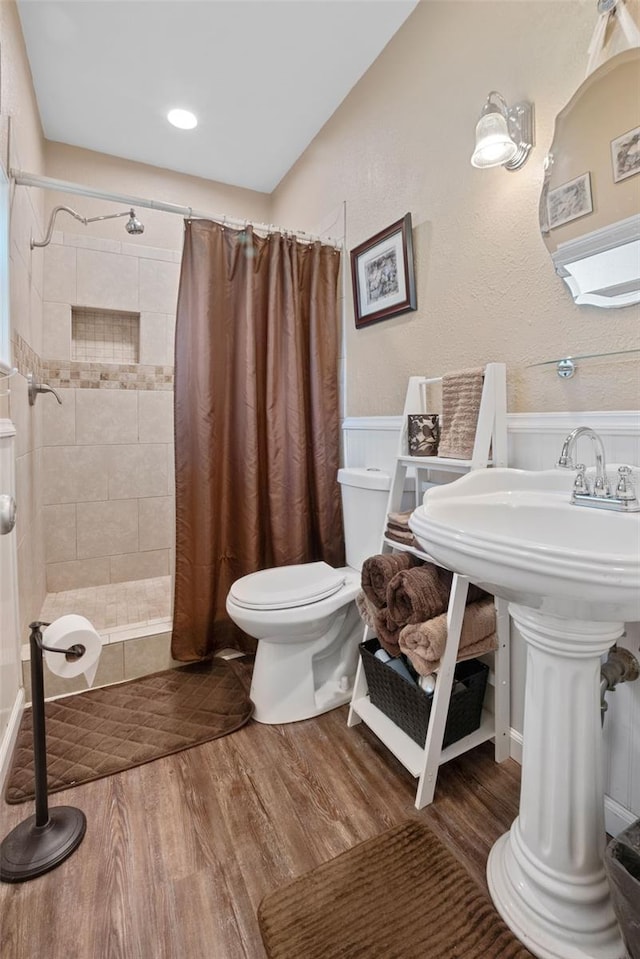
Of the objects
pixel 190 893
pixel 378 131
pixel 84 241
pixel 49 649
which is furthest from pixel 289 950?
pixel 84 241

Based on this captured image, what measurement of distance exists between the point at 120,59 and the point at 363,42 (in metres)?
1.01

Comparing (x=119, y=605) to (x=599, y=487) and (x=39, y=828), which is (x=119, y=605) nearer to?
(x=39, y=828)

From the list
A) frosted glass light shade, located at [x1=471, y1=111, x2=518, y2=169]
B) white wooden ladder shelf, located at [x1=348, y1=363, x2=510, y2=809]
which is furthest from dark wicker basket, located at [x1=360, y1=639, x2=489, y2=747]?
frosted glass light shade, located at [x1=471, y1=111, x2=518, y2=169]

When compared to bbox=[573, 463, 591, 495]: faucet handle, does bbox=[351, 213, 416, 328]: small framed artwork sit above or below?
above

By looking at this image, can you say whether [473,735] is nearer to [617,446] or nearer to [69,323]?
[617,446]

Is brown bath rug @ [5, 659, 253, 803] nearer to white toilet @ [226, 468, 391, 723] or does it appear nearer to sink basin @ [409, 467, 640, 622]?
white toilet @ [226, 468, 391, 723]

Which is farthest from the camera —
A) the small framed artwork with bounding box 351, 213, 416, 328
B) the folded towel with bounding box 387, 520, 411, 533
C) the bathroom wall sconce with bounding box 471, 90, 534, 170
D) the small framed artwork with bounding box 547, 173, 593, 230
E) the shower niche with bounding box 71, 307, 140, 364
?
the shower niche with bounding box 71, 307, 140, 364

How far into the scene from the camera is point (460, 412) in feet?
4.52

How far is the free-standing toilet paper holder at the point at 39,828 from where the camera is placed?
42.2 inches

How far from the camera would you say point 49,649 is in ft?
3.66

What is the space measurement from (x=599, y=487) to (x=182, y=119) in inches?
99.5

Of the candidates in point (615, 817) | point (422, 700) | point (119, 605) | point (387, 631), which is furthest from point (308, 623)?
point (119, 605)

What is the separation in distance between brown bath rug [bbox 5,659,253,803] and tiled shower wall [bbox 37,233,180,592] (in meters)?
0.99

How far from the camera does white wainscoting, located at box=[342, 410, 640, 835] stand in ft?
3.49
